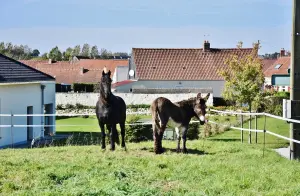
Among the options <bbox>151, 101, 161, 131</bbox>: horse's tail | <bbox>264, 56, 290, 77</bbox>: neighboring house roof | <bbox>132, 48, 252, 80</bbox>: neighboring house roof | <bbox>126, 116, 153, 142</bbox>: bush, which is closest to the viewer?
<bbox>151, 101, 161, 131</bbox>: horse's tail

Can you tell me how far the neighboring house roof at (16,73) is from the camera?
28062 millimetres

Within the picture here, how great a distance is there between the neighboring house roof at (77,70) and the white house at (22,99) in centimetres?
4729

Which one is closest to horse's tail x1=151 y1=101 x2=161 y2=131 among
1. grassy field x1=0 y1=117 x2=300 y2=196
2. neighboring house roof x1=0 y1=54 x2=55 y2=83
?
grassy field x1=0 y1=117 x2=300 y2=196

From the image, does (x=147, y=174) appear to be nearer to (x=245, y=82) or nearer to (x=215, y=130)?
(x=245, y=82)

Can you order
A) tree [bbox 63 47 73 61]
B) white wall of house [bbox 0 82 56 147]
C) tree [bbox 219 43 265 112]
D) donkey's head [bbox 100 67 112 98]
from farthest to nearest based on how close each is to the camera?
tree [bbox 63 47 73 61] < white wall of house [bbox 0 82 56 147] < tree [bbox 219 43 265 112] < donkey's head [bbox 100 67 112 98]

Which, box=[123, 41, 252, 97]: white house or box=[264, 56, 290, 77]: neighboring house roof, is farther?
box=[264, 56, 290, 77]: neighboring house roof

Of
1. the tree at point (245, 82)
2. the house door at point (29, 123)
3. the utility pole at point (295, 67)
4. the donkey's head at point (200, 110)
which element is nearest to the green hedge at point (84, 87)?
the house door at point (29, 123)

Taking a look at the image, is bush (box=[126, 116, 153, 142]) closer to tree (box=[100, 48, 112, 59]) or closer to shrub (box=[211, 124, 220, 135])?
shrub (box=[211, 124, 220, 135])

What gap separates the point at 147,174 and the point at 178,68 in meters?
53.7

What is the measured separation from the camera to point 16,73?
2952cm

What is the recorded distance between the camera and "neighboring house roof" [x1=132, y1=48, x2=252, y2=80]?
2463 inches

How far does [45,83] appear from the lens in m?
32.1

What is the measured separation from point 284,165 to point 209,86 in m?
51.1

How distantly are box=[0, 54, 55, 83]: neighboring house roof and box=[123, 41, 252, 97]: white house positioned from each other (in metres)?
28.9
